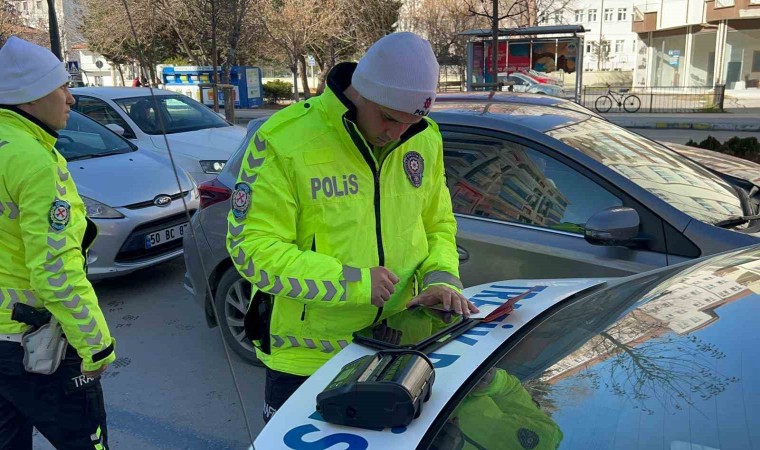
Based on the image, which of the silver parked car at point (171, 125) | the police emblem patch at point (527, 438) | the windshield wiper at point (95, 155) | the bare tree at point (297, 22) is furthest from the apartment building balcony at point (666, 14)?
the police emblem patch at point (527, 438)

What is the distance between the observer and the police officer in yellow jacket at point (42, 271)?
185 centimetres

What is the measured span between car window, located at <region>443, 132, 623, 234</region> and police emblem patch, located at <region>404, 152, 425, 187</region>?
138cm

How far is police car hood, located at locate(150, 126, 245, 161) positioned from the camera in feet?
24.0

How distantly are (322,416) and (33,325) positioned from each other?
3.74 feet

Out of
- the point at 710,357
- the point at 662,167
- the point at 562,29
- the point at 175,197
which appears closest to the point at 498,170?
the point at 662,167

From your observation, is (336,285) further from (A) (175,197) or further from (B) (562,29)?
(B) (562,29)

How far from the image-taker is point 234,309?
382 centimetres

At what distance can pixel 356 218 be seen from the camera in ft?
5.57

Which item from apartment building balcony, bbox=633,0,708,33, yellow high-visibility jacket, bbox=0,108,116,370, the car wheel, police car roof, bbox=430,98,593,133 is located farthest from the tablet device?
apartment building balcony, bbox=633,0,708,33

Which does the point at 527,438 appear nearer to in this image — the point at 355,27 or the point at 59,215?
the point at 59,215

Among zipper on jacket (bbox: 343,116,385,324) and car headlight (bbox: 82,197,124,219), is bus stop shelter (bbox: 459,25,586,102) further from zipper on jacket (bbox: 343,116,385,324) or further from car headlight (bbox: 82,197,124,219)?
zipper on jacket (bbox: 343,116,385,324)

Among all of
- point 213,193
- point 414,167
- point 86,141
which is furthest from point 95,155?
point 414,167

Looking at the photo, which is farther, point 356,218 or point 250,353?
point 250,353

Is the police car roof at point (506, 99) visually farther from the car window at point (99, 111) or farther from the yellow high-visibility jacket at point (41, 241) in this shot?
the car window at point (99, 111)
